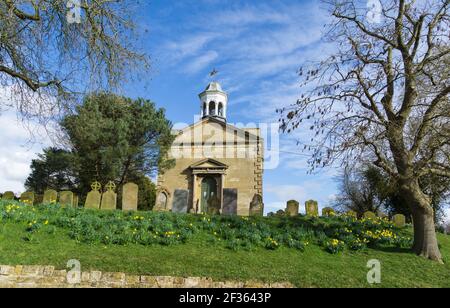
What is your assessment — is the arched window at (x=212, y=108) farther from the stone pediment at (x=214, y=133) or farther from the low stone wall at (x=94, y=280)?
the low stone wall at (x=94, y=280)

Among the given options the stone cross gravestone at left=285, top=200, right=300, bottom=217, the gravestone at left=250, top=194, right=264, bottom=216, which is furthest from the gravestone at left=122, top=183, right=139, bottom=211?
the stone cross gravestone at left=285, top=200, right=300, bottom=217

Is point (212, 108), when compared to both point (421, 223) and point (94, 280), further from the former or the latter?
point (94, 280)

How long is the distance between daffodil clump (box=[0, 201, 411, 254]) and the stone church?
13290 millimetres

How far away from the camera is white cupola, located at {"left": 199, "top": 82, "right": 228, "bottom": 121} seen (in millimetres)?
33744

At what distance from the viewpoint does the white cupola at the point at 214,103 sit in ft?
111

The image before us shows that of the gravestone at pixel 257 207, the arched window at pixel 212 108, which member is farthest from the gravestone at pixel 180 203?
the arched window at pixel 212 108

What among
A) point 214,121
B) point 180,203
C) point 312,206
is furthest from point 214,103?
point 312,206

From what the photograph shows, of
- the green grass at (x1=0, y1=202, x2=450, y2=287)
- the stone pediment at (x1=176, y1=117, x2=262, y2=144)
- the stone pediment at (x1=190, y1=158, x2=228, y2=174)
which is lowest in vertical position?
the green grass at (x1=0, y1=202, x2=450, y2=287)

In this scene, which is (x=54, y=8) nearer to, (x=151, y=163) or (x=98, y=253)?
(x=98, y=253)

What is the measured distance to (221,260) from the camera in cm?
935

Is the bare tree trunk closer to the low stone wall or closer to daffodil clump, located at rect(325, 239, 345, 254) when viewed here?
daffodil clump, located at rect(325, 239, 345, 254)

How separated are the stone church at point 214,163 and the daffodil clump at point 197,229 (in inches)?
523
